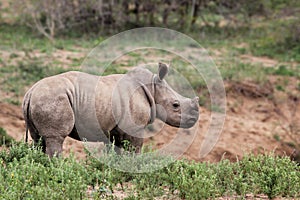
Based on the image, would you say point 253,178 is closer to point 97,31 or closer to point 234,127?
point 234,127

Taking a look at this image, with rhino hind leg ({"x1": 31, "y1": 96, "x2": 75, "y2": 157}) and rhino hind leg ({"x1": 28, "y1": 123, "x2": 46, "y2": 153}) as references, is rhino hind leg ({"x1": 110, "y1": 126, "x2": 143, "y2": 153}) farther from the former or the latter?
rhino hind leg ({"x1": 28, "y1": 123, "x2": 46, "y2": 153})

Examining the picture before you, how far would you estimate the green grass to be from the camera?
5617 mm

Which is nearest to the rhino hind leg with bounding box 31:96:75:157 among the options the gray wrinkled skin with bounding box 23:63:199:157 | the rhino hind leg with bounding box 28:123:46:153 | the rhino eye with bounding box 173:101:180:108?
the gray wrinkled skin with bounding box 23:63:199:157

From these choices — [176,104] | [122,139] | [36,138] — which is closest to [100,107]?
[122,139]

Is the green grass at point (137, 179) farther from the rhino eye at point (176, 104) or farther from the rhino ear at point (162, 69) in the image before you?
the rhino ear at point (162, 69)

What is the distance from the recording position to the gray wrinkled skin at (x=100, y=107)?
668 centimetres

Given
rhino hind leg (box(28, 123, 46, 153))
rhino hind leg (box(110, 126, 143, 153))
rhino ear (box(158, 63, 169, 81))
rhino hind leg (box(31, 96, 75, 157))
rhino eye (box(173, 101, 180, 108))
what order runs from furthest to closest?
rhino eye (box(173, 101, 180, 108)), rhino ear (box(158, 63, 169, 81)), rhino hind leg (box(110, 126, 143, 153)), rhino hind leg (box(28, 123, 46, 153)), rhino hind leg (box(31, 96, 75, 157))

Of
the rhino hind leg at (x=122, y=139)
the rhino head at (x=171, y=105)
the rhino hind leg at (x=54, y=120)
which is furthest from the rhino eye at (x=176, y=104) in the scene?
the rhino hind leg at (x=54, y=120)

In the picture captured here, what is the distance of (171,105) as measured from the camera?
7352 millimetres

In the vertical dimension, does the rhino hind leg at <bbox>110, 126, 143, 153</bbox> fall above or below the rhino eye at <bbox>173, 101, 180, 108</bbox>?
below

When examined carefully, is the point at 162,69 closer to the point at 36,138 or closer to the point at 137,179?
the point at 137,179

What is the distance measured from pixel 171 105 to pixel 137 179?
1.32 metres

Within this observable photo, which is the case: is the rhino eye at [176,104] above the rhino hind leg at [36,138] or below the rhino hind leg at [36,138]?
above

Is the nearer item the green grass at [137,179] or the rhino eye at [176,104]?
the green grass at [137,179]
